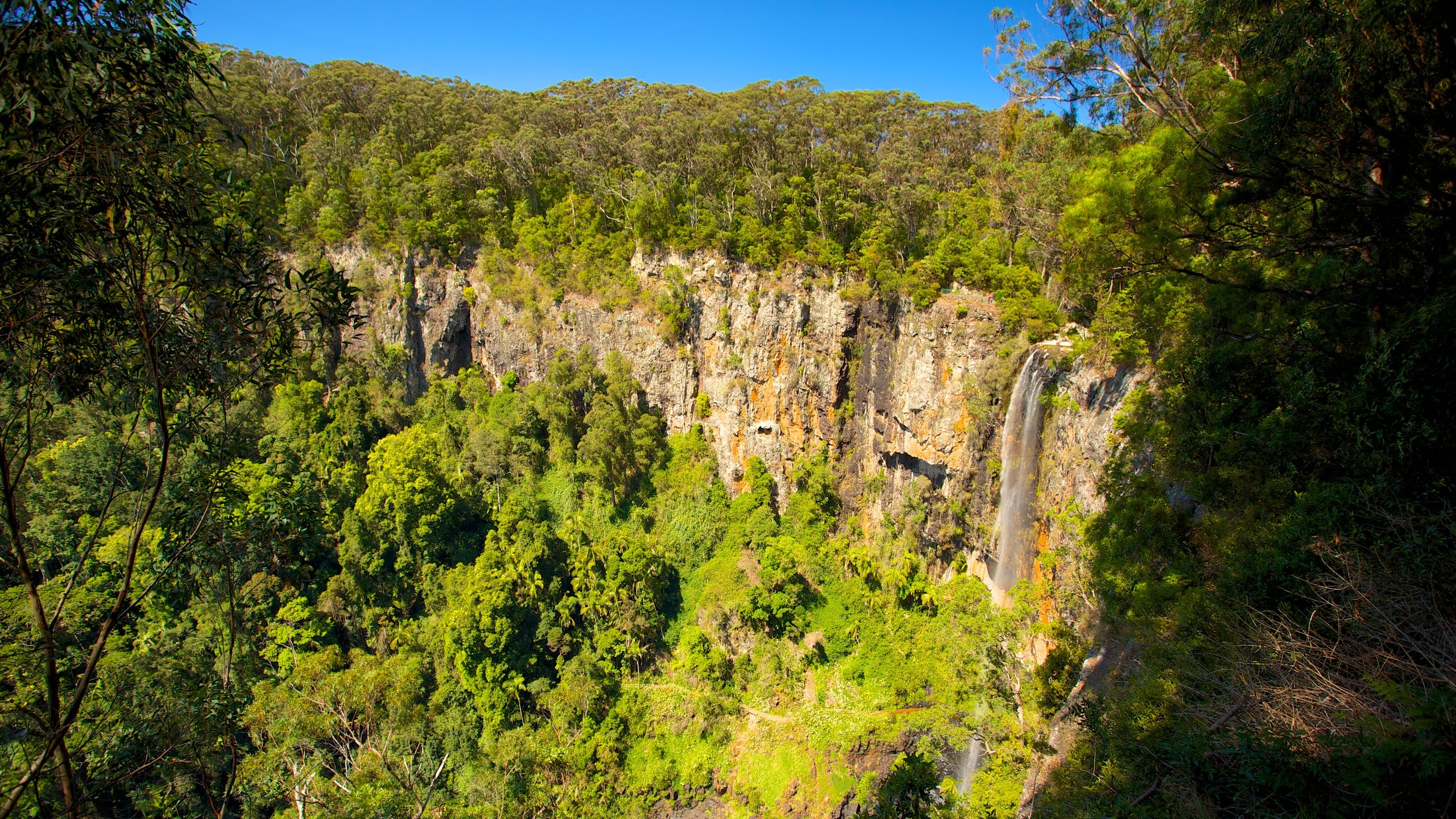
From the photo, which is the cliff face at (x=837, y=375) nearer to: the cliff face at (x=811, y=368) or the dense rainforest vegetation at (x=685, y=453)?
the cliff face at (x=811, y=368)

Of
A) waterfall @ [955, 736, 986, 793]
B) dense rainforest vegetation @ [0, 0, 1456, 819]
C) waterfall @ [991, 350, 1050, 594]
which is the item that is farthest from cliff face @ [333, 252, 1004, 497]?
waterfall @ [955, 736, 986, 793]

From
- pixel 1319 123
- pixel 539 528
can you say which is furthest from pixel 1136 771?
pixel 539 528

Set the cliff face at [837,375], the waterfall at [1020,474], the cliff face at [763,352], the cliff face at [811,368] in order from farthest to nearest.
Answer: the cliff face at [763,352] → the cliff face at [811,368] → the waterfall at [1020,474] → the cliff face at [837,375]

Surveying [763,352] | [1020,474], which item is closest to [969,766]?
[1020,474]

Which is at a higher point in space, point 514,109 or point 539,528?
point 514,109

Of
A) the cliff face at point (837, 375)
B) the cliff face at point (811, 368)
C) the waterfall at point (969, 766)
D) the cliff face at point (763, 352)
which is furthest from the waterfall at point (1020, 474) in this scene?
the waterfall at point (969, 766)

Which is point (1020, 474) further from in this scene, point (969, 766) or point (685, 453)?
point (685, 453)

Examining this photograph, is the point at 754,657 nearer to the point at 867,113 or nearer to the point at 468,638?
the point at 468,638
